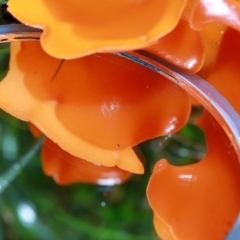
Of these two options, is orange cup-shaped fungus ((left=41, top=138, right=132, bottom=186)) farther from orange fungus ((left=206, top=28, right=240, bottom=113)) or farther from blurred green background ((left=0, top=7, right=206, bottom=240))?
orange fungus ((left=206, top=28, right=240, bottom=113))

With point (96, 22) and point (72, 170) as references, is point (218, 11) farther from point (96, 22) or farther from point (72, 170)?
point (72, 170)

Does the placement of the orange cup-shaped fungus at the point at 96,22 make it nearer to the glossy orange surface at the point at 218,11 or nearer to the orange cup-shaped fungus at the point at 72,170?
the glossy orange surface at the point at 218,11

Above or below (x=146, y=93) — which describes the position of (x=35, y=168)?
below

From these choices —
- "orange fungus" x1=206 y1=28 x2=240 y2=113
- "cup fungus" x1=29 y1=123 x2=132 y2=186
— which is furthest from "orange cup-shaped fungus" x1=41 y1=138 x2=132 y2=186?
"orange fungus" x1=206 y1=28 x2=240 y2=113

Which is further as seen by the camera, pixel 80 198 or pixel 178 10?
pixel 80 198

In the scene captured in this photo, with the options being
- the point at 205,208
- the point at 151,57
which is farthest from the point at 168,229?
the point at 151,57

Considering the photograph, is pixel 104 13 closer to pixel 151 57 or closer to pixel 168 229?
pixel 151 57

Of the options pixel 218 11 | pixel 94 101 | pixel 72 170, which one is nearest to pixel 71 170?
pixel 72 170
